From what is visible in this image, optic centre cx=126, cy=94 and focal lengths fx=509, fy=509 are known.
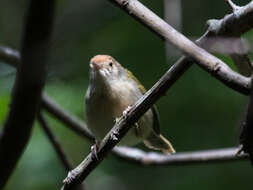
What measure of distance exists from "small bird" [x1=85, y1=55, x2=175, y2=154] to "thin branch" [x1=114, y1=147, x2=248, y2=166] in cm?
63

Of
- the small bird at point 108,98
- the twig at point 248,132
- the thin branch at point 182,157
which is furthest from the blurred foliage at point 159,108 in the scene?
the twig at point 248,132

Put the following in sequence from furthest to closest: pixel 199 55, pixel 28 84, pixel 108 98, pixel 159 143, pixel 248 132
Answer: pixel 159 143 < pixel 108 98 < pixel 28 84 < pixel 199 55 < pixel 248 132

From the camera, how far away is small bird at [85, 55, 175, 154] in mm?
3186

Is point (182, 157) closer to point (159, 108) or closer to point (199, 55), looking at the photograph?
point (159, 108)

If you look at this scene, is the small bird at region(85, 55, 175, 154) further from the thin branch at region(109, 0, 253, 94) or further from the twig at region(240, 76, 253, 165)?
the twig at region(240, 76, 253, 165)

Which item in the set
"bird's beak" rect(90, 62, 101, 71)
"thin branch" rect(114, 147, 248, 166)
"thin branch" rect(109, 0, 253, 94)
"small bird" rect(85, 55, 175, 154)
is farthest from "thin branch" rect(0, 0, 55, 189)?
"thin branch" rect(114, 147, 248, 166)

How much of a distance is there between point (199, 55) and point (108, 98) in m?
1.65

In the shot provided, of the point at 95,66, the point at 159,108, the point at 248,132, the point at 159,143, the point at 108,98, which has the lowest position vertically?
the point at 159,108

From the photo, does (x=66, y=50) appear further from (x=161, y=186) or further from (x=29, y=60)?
(x=29, y=60)

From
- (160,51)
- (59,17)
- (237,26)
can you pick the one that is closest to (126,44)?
(160,51)

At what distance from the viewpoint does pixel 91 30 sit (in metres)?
5.50

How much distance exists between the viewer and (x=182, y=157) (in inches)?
156

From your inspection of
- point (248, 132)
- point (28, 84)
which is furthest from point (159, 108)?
point (248, 132)

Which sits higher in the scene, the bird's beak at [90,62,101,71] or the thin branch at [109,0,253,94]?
the thin branch at [109,0,253,94]
